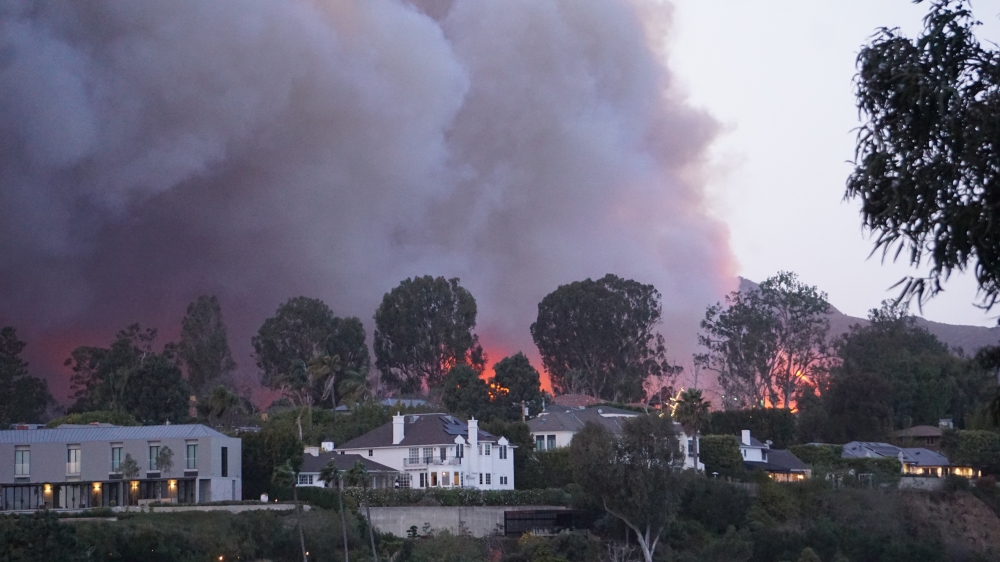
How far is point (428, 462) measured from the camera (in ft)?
279

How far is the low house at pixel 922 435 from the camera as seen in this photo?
4405 inches

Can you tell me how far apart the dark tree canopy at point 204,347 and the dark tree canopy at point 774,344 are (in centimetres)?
5896

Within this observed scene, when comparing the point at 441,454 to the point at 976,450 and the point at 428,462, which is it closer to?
the point at 428,462

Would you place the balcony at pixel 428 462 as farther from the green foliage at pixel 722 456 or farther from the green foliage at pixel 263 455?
the green foliage at pixel 722 456

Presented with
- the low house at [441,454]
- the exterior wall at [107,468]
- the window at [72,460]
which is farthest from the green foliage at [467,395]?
the window at [72,460]

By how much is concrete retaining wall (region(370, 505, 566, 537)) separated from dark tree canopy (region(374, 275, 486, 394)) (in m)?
64.6

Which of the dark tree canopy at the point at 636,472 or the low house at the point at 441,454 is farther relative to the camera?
the low house at the point at 441,454

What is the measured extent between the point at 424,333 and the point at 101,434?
67.3 m

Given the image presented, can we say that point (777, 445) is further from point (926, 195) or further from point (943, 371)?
point (926, 195)

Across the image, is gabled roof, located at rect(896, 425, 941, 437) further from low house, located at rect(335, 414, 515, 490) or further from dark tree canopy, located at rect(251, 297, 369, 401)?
dark tree canopy, located at rect(251, 297, 369, 401)

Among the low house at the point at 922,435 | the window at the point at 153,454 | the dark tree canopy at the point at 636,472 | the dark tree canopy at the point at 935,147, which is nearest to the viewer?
the dark tree canopy at the point at 935,147

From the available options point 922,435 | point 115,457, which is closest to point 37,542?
point 115,457

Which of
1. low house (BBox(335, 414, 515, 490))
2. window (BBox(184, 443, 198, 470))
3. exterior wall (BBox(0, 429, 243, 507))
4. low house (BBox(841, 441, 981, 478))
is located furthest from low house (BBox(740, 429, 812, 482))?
window (BBox(184, 443, 198, 470))

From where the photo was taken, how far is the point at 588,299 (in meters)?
147
